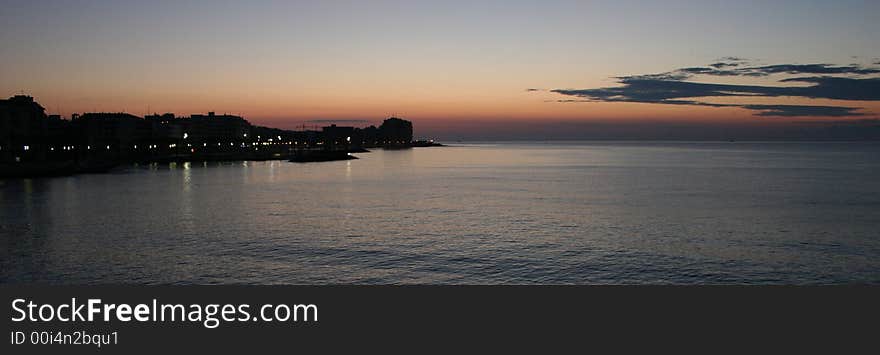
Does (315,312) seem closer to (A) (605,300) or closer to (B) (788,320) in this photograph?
(A) (605,300)

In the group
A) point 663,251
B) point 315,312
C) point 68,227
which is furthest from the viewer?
point 68,227

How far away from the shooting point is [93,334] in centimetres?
934

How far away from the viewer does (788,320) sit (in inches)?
401

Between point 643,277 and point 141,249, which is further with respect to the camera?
point 141,249

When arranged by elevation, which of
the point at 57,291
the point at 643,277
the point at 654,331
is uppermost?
the point at 57,291

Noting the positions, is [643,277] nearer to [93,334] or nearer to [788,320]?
[788,320]

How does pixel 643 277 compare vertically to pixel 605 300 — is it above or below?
below

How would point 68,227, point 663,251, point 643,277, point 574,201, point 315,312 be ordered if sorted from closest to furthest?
point 315,312, point 643,277, point 663,251, point 68,227, point 574,201

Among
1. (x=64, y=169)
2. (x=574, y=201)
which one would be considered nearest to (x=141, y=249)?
(x=574, y=201)

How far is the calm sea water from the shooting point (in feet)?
74.6

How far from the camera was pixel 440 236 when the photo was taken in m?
31.1

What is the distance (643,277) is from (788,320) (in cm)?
1210

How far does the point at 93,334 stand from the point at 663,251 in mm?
23787

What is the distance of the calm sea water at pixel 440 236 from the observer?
22.7m
